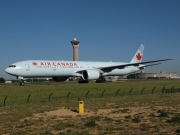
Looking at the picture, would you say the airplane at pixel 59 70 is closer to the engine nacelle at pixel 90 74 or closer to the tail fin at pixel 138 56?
the engine nacelle at pixel 90 74

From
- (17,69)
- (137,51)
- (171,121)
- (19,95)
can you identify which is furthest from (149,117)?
(137,51)

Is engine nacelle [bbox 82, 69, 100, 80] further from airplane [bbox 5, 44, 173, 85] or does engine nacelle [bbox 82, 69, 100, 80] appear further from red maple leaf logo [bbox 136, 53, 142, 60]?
red maple leaf logo [bbox 136, 53, 142, 60]

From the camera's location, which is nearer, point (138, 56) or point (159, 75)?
point (138, 56)

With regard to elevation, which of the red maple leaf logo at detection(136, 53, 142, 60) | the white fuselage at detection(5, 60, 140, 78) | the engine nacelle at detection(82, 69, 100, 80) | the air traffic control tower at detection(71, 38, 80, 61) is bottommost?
the engine nacelle at detection(82, 69, 100, 80)

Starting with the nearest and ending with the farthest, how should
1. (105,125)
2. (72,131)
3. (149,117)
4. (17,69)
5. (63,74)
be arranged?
(72,131) < (105,125) < (149,117) < (17,69) < (63,74)

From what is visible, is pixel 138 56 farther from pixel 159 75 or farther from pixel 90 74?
pixel 159 75

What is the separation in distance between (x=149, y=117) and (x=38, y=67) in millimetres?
38312

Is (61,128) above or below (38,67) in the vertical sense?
below

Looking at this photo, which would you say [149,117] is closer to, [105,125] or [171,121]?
[171,121]

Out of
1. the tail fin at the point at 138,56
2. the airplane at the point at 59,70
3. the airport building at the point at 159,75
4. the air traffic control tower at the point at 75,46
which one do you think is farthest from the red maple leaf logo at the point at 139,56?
the air traffic control tower at the point at 75,46

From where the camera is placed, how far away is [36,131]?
43.5 feet

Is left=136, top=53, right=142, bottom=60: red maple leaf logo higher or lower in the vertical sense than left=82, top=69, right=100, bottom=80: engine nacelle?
higher

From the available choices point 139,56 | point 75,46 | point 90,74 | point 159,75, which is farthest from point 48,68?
point 159,75

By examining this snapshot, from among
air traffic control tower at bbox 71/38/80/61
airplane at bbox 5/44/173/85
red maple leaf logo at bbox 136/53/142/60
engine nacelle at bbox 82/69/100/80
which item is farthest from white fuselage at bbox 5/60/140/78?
air traffic control tower at bbox 71/38/80/61
